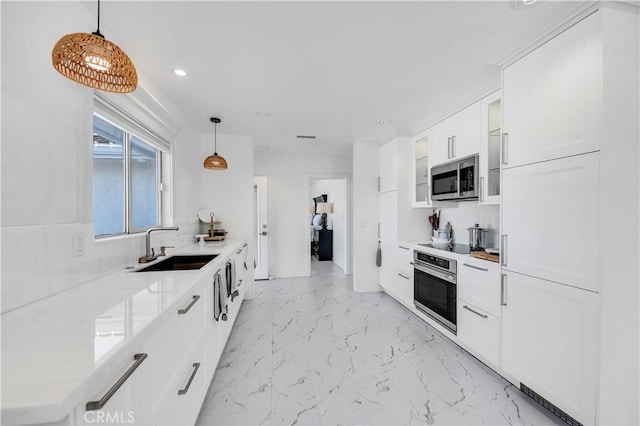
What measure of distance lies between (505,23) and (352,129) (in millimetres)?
2154

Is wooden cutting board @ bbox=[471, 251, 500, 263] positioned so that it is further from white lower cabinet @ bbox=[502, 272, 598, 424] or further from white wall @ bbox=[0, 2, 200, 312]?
white wall @ bbox=[0, 2, 200, 312]

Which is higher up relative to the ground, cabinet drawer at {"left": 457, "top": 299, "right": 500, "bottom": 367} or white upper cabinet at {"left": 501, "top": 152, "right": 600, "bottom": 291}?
white upper cabinet at {"left": 501, "top": 152, "right": 600, "bottom": 291}

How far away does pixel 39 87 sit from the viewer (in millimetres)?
1224

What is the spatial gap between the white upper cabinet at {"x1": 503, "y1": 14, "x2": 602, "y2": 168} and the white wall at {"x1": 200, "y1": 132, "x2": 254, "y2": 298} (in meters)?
→ 3.17

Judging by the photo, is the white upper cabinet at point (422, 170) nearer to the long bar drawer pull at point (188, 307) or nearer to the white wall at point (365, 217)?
the white wall at point (365, 217)

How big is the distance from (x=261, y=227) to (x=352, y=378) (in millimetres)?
3398

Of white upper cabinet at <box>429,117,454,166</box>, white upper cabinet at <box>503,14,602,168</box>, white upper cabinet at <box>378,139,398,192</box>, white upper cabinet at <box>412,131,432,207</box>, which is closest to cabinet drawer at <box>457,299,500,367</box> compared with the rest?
white upper cabinet at <box>503,14,602,168</box>

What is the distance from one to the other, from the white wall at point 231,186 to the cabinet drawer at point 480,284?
2832 mm

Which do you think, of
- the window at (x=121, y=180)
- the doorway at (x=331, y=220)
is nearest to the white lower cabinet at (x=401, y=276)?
the doorway at (x=331, y=220)

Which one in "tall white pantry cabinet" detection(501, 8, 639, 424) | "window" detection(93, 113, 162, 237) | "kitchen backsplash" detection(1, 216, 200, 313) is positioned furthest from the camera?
"window" detection(93, 113, 162, 237)

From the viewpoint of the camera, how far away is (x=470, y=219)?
3059mm

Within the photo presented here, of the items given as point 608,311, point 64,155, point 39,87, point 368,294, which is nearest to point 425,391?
point 608,311

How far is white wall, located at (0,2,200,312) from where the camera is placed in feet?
3.55

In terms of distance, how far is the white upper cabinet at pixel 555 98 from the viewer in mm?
1450
